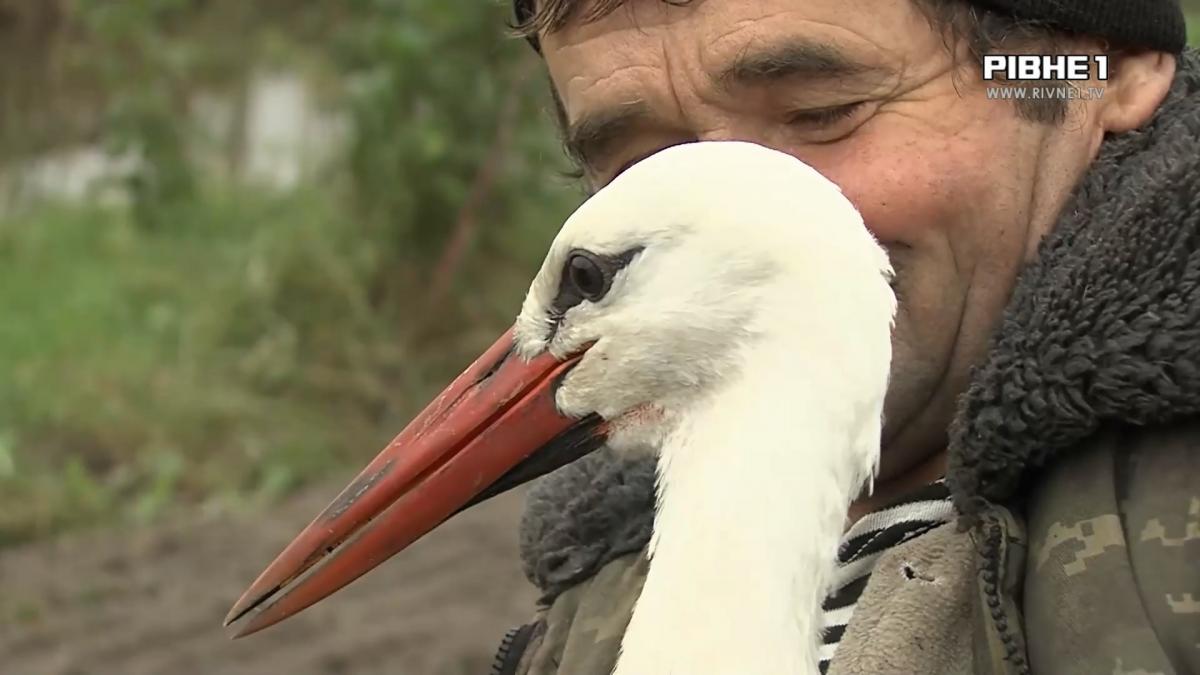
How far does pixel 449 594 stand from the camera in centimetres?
369

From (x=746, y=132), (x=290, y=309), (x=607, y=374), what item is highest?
(x=290, y=309)

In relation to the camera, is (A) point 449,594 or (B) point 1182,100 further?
(A) point 449,594

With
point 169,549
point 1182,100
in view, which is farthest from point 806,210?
point 169,549

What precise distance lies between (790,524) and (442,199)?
4143 millimetres

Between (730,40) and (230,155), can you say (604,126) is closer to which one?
(730,40)

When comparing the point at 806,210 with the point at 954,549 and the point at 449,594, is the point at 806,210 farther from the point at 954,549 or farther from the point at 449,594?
the point at 449,594

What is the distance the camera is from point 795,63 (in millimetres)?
1205

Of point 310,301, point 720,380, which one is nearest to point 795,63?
point 720,380

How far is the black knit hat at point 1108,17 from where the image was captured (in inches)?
46.9

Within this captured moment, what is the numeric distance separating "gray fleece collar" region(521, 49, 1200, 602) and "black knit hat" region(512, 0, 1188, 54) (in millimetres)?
89

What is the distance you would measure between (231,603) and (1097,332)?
3028 millimetres

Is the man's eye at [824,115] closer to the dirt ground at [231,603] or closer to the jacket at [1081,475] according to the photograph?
the jacket at [1081,475]

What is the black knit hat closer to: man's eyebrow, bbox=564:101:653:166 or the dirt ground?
man's eyebrow, bbox=564:101:653:166

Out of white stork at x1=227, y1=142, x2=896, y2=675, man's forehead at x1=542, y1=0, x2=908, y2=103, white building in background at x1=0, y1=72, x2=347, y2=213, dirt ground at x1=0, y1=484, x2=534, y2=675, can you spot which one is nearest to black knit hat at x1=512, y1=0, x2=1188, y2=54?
man's forehead at x1=542, y1=0, x2=908, y2=103
